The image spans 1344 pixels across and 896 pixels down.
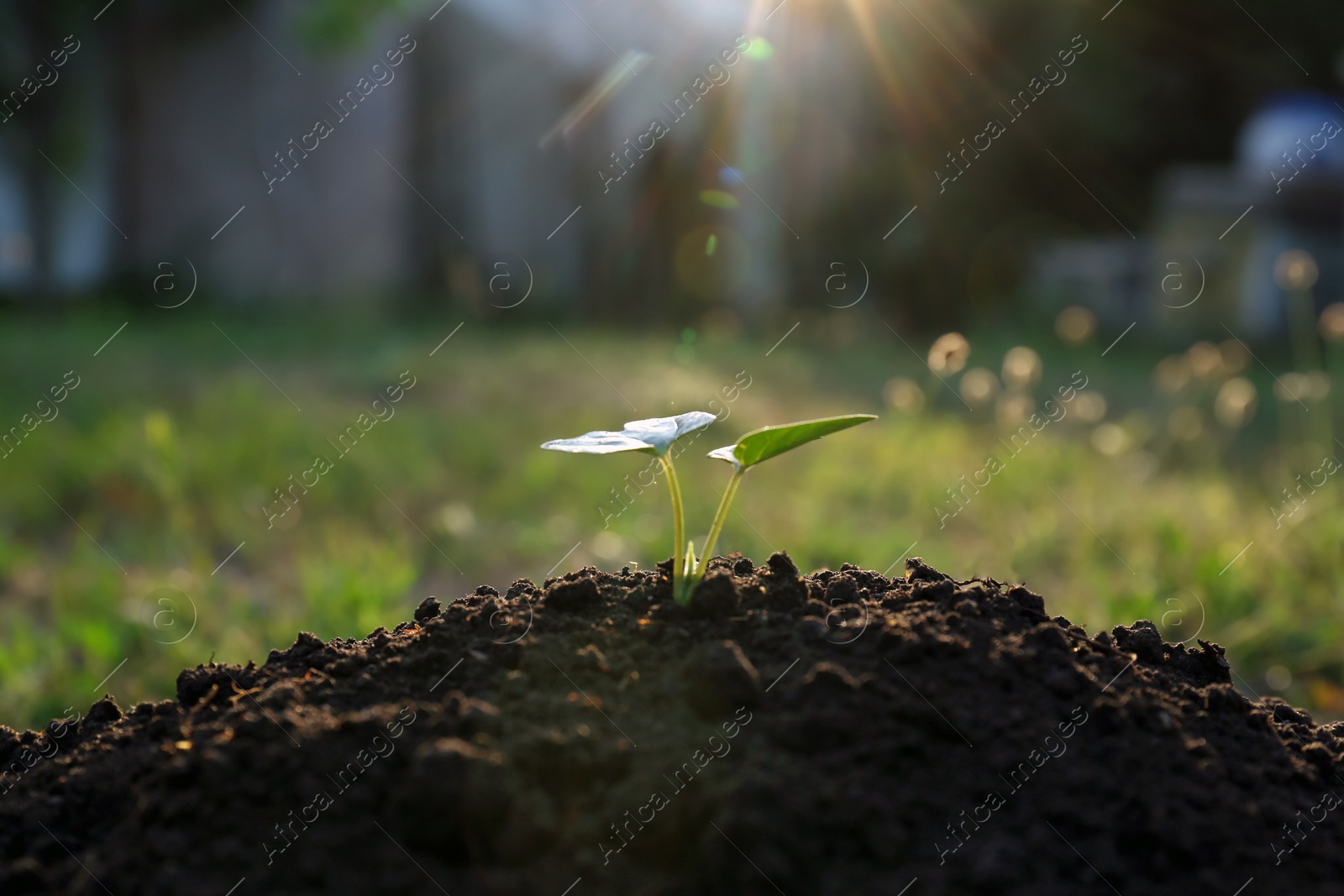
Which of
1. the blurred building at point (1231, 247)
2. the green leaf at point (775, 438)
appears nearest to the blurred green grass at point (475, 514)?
the green leaf at point (775, 438)

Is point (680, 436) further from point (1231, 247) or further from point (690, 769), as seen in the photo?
point (1231, 247)

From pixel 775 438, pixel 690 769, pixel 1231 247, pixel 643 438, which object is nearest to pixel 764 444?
pixel 775 438

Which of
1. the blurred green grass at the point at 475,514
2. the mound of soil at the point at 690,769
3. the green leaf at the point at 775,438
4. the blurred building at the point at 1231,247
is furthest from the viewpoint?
the blurred building at the point at 1231,247

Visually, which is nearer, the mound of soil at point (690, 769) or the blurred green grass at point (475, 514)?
the mound of soil at point (690, 769)

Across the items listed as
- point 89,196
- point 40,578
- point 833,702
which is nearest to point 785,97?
point 89,196

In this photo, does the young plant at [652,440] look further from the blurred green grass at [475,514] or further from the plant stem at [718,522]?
the blurred green grass at [475,514]

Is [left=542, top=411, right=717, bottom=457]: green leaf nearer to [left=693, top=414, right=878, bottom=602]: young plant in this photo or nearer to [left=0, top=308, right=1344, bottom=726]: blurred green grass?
[left=693, top=414, right=878, bottom=602]: young plant

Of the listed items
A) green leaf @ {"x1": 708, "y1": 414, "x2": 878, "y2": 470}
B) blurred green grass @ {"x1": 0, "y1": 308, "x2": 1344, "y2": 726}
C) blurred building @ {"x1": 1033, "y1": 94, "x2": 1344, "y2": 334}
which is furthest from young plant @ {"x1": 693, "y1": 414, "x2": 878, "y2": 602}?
blurred building @ {"x1": 1033, "y1": 94, "x2": 1344, "y2": 334}
